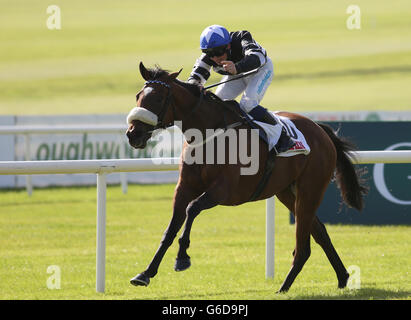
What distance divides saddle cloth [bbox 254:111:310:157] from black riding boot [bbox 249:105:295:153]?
0.12ft

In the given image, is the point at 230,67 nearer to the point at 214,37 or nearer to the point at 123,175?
the point at 214,37

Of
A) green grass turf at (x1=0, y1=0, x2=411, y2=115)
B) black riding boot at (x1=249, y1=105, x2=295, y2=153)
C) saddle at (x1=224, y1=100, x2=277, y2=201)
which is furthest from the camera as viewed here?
green grass turf at (x1=0, y1=0, x2=411, y2=115)

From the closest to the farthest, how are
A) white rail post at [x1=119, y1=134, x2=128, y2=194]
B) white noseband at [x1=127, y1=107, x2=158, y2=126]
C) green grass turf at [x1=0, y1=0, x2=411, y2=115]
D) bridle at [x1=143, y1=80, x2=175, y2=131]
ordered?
white noseband at [x1=127, y1=107, x2=158, y2=126]
bridle at [x1=143, y1=80, x2=175, y2=131]
white rail post at [x1=119, y1=134, x2=128, y2=194]
green grass turf at [x1=0, y1=0, x2=411, y2=115]

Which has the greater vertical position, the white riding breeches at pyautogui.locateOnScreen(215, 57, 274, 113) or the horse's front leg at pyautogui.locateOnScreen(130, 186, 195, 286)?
the white riding breeches at pyautogui.locateOnScreen(215, 57, 274, 113)

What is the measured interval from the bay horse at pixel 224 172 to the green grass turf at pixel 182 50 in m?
19.1

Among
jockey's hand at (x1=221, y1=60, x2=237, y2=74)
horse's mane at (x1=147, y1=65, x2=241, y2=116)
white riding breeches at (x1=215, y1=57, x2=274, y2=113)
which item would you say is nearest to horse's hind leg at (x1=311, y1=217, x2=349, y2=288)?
white riding breeches at (x1=215, y1=57, x2=274, y2=113)

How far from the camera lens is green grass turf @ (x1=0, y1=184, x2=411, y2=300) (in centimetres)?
602

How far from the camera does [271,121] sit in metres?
5.84

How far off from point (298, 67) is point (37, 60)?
9051 mm

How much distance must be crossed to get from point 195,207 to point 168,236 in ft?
0.82

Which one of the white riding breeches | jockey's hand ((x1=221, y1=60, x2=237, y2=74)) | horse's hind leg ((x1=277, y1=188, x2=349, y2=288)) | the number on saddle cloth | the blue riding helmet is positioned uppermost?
the blue riding helmet

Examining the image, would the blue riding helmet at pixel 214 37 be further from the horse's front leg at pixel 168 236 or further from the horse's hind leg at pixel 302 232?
the horse's hind leg at pixel 302 232

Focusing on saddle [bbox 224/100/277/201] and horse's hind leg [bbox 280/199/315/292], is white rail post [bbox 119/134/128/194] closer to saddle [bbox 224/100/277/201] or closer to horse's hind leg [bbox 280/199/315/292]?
horse's hind leg [bbox 280/199/315/292]

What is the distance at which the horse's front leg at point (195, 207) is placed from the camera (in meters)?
5.04
